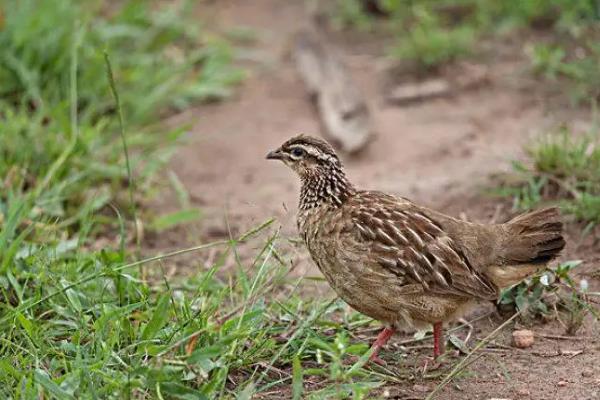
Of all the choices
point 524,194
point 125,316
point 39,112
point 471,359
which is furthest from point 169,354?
point 39,112

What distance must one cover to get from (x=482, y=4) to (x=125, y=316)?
6322 mm

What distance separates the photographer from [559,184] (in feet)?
23.6

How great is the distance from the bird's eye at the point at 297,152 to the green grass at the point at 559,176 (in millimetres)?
1815

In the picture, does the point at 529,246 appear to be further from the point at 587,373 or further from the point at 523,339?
the point at 587,373

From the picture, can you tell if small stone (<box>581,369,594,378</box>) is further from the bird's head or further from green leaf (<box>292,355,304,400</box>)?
the bird's head

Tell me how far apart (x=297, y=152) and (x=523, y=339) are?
5.40 feet

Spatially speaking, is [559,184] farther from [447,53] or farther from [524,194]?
[447,53]

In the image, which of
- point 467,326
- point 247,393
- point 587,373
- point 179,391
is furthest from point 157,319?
point 587,373

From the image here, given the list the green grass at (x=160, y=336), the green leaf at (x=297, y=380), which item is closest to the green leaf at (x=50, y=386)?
the green grass at (x=160, y=336)

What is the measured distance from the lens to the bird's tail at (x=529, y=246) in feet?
18.3

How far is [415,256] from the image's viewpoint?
18.1 ft

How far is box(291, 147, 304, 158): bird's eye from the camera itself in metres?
6.05

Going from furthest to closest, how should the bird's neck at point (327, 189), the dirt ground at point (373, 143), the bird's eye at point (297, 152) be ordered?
the dirt ground at point (373, 143), the bird's eye at point (297, 152), the bird's neck at point (327, 189)

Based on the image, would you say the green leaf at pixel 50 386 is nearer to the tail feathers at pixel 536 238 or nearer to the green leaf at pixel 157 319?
the green leaf at pixel 157 319
